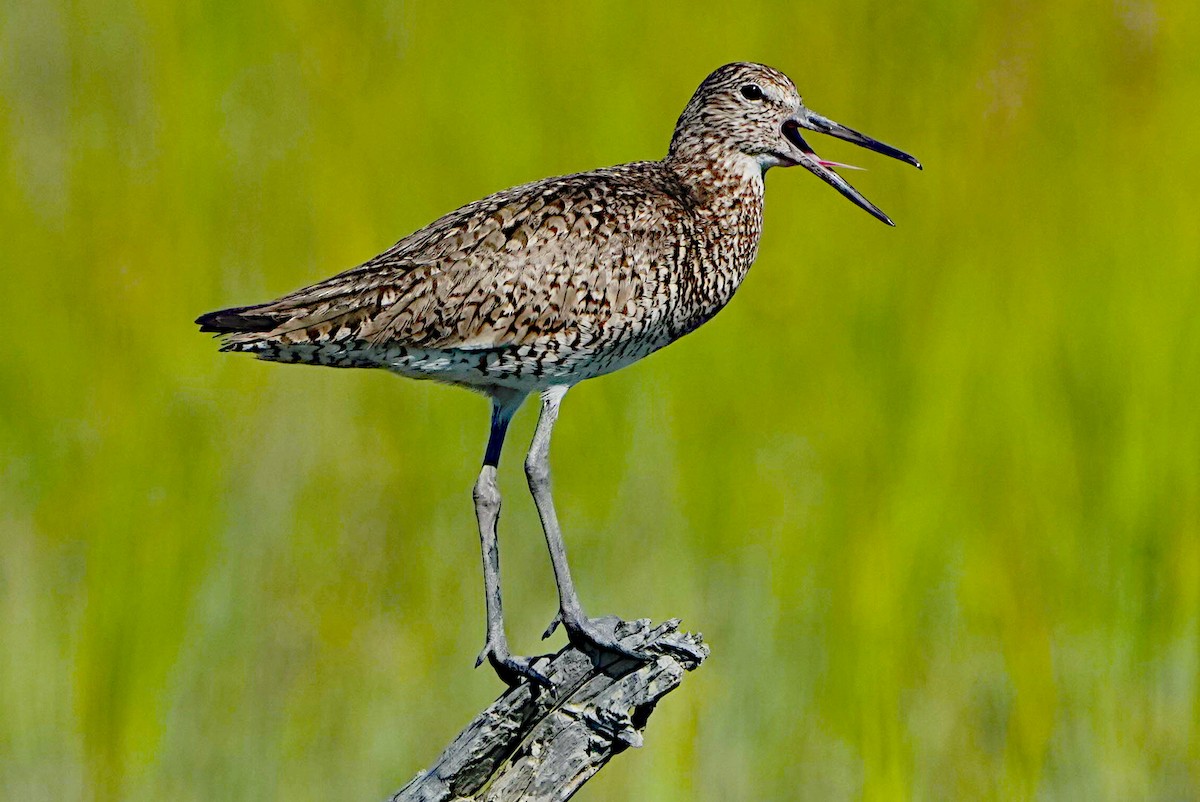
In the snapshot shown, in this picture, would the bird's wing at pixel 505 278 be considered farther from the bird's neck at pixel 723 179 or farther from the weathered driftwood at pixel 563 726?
the weathered driftwood at pixel 563 726

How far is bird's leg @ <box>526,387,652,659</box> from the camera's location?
564 cm

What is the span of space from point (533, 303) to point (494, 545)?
982mm

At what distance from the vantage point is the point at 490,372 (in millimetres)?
5883

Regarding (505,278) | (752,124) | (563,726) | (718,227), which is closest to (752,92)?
(752,124)

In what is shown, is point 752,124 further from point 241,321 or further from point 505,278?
point 241,321

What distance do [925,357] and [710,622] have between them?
1753 mm

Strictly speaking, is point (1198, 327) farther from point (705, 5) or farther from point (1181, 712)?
point (705, 5)

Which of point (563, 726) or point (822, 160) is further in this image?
point (822, 160)

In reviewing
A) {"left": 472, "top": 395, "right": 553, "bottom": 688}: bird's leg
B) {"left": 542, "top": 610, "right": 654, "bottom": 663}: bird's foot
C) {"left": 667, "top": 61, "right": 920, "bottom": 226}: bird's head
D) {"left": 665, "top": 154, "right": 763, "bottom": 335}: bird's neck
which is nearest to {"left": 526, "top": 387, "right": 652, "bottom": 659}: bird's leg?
{"left": 542, "top": 610, "right": 654, "bottom": 663}: bird's foot

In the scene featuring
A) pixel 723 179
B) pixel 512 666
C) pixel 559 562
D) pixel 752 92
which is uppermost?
pixel 752 92

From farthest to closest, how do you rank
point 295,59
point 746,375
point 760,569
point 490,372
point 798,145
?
point 295,59 → point 746,375 → point 760,569 → point 798,145 → point 490,372

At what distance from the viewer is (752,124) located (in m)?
6.53

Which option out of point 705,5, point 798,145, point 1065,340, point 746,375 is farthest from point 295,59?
point 1065,340

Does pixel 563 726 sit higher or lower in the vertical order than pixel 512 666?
lower
